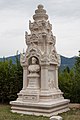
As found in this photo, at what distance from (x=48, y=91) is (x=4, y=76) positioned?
613cm

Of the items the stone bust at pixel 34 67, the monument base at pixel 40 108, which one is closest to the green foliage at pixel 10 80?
the stone bust at pixel 34 67

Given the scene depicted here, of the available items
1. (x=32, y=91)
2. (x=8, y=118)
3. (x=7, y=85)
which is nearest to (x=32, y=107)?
(x=32, y=91)

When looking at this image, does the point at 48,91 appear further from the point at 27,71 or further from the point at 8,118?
the point at 8,118

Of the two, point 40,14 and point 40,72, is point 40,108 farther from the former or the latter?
point 40,14

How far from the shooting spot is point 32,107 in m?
11.6

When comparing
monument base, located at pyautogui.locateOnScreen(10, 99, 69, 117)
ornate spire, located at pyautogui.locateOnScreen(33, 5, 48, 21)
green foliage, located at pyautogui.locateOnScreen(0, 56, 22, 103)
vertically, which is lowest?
monument base, located at pyautogui.locateOnScreen(10, 99, 69, 117)

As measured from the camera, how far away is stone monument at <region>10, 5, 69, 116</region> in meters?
11.8

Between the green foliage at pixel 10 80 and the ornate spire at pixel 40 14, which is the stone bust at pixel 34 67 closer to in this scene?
the ornate spire at pixel 40 14

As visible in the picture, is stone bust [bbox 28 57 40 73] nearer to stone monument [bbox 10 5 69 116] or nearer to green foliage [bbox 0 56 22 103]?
stone monument [bbox 10 5 69 116]

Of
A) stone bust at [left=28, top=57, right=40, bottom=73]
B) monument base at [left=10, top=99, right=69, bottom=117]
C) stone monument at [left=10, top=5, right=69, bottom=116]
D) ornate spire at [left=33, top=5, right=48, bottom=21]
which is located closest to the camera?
monument base at [left=10, top=99, right=69, bottom=117]

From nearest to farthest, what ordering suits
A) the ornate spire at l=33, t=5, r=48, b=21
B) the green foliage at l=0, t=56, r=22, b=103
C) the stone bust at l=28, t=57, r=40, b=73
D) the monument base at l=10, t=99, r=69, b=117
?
the monument base at l=10, t=99, r=69, b=117 → the stone bust at l=28, t=57, r=40, b=73 → the ornate spire at l=33, t=5, r=48, b=21 → the green foliage at l=0, t=56, r=22, b=103

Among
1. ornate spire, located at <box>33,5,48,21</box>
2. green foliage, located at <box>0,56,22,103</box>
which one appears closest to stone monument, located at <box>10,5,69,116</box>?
ornate spire, located at <box>33,5,48,21</box>

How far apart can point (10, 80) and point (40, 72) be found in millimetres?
5330

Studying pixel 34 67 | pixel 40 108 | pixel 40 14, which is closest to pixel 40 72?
pixel 34 67
